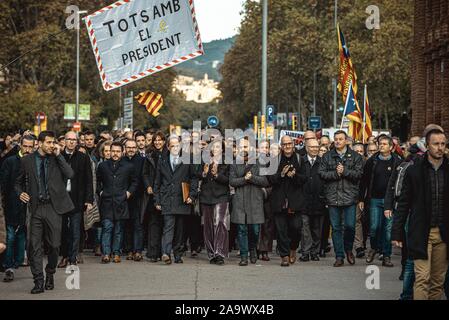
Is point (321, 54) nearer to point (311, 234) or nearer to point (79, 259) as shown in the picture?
point (311, 234)

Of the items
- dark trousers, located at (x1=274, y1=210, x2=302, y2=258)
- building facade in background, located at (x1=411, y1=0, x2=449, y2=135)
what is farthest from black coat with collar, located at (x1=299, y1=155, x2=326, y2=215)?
building facade in background, located at (x1=411, y1=0, x2=449, y2=135)

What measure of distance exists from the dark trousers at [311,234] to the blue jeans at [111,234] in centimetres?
294

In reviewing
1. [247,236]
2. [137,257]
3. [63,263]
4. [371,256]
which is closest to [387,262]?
[371,256]

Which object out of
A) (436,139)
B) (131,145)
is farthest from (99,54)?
(436,139)

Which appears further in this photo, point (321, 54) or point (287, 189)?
point (321, 54)

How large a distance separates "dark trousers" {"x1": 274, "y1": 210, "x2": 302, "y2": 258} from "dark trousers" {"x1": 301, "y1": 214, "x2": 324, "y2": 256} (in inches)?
18.7

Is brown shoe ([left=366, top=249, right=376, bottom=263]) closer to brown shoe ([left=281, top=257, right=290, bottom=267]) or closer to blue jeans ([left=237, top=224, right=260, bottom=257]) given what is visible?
brown shoe ([left=281, top=257, right=290, bottom=267])

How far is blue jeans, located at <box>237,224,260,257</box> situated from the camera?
1545 cm

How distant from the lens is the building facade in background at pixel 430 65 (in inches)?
1025

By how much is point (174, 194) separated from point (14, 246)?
2.67 metres

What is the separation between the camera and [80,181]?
48.5 feet

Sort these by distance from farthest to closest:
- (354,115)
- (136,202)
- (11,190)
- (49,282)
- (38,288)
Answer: (354,115)
(136,202)
(11,190)
(49,282)
(38,288)

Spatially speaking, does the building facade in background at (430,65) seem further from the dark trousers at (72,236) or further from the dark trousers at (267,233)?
the dark trousers at (72,236)
